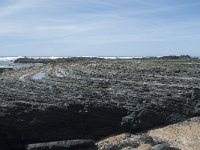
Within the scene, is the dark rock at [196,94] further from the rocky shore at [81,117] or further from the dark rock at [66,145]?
the dark rock at [66,145]

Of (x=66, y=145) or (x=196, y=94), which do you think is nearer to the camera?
(x=66, y=145)

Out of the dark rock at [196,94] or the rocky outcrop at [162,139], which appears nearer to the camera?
the rocky outcrop at [162,139]

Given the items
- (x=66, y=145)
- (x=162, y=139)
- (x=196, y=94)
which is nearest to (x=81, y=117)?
(x=66, y=145)

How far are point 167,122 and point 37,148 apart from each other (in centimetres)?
929

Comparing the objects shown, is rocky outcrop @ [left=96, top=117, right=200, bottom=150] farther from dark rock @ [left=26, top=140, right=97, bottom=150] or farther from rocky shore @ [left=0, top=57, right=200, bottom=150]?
dark rock @ [left=26, top=140, right=97, bottom=150]

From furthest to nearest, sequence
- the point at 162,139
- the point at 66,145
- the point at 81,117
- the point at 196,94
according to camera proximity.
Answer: the point at 196,94
the point at 81,117
the point at 162,139
the point at 66,145

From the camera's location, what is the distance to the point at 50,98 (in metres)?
31.9

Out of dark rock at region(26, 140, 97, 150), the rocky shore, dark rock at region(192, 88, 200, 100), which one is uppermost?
dark rock at region(192, 88, 200, 100)

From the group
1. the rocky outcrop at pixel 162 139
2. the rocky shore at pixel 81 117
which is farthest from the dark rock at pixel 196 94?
the rocky outcrop at pixel 162 139

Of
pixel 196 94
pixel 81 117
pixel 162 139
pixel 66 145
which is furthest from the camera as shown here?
pixel 196 94

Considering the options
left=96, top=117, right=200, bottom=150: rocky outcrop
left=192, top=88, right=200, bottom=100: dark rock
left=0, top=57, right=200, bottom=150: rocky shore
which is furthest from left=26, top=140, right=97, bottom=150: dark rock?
left=192, top=88, right=200, bottom=100: dark rock

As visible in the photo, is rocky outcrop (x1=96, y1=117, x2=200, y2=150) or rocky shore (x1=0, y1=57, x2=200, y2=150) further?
rocky shore (x1=0, y1=57, x2=200, y2=150)

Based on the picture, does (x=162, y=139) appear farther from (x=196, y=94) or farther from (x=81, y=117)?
(x=196, y=94)

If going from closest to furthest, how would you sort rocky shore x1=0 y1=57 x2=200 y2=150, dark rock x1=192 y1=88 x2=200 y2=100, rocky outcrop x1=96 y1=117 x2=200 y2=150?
rocky outcrop x1=96 y1=117 x2=200 y2=150 → rocky shore x1=0 y1=57 x2=200 y2=150 → dark rock x1=192 y1=88 x2=200 y2=100
